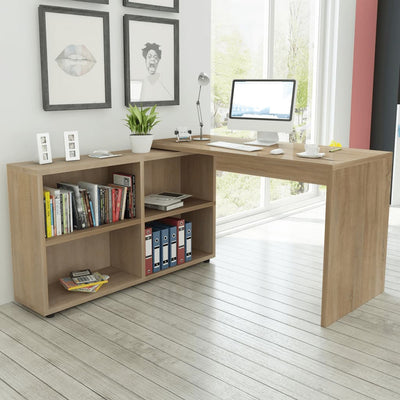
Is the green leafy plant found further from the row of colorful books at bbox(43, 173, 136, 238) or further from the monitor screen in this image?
the monitor screen

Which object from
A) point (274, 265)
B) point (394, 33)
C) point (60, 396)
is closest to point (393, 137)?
point (394, 33)

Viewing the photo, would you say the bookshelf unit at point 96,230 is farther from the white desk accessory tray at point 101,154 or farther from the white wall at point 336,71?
the white wall at point 336,71

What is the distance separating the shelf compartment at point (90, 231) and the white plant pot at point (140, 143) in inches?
17.0

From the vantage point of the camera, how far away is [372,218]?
313cm

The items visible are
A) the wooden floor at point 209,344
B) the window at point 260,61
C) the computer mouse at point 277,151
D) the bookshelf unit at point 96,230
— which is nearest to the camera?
the wooden floor at point 209,344

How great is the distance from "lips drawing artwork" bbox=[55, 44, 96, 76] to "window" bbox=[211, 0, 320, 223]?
1309 millimetres

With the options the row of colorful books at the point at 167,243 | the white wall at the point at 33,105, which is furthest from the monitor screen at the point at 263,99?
the row of colorful books at the point at 167,243

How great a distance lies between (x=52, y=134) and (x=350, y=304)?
6.40ft

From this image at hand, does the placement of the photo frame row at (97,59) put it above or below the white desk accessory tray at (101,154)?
→ above

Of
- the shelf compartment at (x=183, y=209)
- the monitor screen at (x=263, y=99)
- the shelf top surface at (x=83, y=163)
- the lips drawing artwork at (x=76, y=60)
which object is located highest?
the lips drawing artwork at (x=76, y=60)

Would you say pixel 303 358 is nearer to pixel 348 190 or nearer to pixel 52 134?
pixel 348 190

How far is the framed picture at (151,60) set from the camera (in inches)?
140

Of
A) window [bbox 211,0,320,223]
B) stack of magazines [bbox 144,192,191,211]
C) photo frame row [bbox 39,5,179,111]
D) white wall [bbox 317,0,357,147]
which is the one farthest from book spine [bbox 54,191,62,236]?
white wall [bbox 317,0,357,147]

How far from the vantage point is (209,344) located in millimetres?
2701
